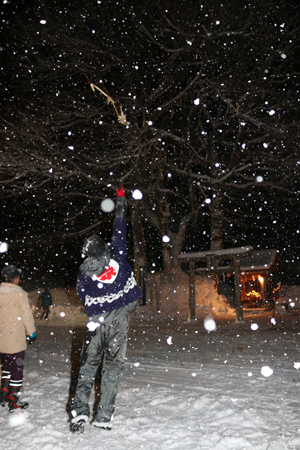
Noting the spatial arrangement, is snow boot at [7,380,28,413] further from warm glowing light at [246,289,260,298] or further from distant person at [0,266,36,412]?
warm glowing light at [246,289,260,298]

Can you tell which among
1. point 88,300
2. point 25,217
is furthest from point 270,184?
point 25,217

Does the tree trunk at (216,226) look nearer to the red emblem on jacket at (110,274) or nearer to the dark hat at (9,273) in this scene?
the dark hat at (9,273)

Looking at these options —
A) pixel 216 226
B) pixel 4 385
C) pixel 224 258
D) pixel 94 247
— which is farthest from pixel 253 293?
pixel 94 247

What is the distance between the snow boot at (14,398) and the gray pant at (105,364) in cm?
106

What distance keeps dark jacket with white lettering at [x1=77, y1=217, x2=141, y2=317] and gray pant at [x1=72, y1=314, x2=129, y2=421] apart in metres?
0.16

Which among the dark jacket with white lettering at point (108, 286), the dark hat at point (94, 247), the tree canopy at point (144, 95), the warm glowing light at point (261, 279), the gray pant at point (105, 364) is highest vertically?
the tree canopy at point (144, 95)

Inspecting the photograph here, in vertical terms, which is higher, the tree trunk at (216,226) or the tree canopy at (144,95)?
the tree canopy at (144,95)

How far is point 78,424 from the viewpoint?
3.61 meters

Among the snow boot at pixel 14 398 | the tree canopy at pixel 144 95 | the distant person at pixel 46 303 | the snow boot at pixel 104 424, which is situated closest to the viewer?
the snow boot at pixel 104 424

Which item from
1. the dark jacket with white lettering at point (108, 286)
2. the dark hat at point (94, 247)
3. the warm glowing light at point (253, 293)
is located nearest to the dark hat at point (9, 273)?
the dark jacket with white lettering at point (108, 286)

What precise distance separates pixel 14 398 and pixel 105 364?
133 cm

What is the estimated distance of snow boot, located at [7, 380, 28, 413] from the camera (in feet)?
14.4

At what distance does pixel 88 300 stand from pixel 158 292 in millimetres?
16218

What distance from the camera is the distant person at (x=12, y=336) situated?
14.8ft
